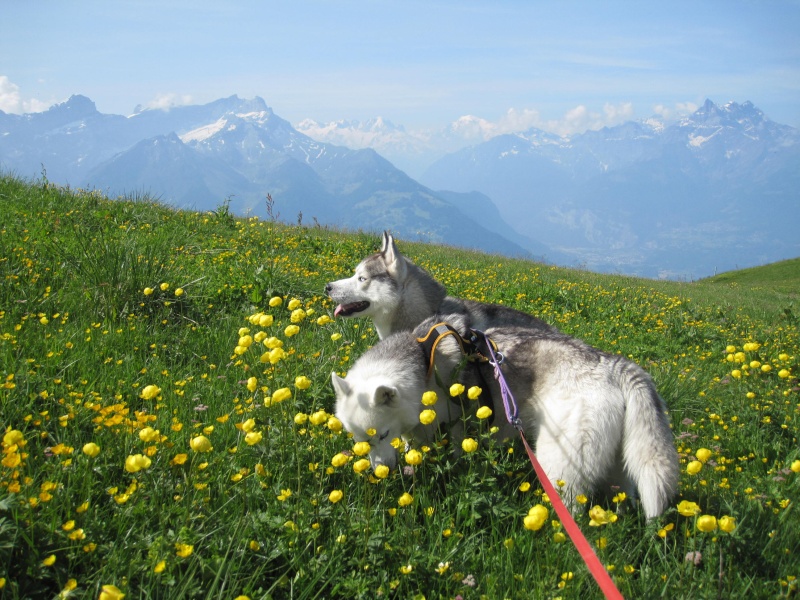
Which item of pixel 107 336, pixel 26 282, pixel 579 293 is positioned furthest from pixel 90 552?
pixel 579 293

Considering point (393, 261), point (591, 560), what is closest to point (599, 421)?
point (591, 560)

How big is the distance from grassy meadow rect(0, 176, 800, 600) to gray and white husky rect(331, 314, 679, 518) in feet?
0.71

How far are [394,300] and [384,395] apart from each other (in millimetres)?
2633

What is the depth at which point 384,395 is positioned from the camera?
11.4 ft

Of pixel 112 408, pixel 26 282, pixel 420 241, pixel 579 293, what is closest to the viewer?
pixel 112 408

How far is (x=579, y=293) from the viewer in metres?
11.4

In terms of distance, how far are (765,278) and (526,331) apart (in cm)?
5322

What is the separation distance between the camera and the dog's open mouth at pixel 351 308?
5973mm

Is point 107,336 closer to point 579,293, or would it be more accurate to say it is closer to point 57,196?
point 57,196

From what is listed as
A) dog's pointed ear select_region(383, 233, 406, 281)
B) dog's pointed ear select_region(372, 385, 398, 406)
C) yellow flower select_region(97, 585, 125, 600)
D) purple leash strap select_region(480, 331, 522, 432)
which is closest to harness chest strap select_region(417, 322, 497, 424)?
purple leash strap select_region(480, 331, 522, 432)

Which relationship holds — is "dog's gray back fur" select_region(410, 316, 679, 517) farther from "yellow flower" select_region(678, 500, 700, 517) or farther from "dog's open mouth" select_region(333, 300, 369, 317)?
"dog's open mouth" select_region(333, 300, 369, 317)

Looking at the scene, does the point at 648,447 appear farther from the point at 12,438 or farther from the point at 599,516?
the point at 12,438

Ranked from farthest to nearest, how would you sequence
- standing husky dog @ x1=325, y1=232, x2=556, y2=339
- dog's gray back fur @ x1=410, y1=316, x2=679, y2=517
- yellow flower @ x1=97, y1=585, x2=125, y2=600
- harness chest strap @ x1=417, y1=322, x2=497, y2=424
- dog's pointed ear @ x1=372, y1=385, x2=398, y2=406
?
1. standing husky dog @ x1=325, y1=232, x2=556, y2=339
2. harness chest strap @ x1=417, y1=322, x2=497, y2=424
3. dog's pointed ear @ x1=372, y1=385, x2=398, y2=406
4. dog's gray back fur @ x1=410, y1=316, x2=679, y2=517
5. yellow flower @ x1=97, y1=585, x2=125, y2=600

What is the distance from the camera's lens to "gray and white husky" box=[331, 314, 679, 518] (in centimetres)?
310
